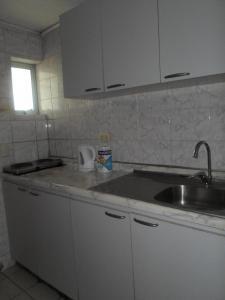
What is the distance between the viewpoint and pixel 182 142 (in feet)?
5.12

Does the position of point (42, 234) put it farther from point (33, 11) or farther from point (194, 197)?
point (33, 11)

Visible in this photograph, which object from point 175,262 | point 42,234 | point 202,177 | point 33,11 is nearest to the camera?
point 175,262

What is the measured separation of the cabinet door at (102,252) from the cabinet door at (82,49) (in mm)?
820

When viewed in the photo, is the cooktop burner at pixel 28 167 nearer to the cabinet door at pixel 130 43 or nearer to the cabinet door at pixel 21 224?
the cabinet door at pixel 21 224

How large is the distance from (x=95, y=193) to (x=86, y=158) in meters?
0.65

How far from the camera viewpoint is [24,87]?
2.44 metres

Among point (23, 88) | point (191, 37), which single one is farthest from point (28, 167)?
point (191, 37)

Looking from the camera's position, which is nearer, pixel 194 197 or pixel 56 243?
pixel 194 197

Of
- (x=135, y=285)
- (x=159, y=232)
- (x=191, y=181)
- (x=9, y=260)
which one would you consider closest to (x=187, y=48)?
(x=191, y=181)

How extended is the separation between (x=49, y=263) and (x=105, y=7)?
70.5 inches

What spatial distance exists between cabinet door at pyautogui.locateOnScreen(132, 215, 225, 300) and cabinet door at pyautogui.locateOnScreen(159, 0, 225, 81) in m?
0.76

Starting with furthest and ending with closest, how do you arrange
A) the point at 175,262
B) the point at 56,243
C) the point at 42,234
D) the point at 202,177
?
the point at 42,234, the point at 56,243, the point at 202,177, the point at 175,262

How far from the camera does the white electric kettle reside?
6.35 ft

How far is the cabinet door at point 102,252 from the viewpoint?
123cm
